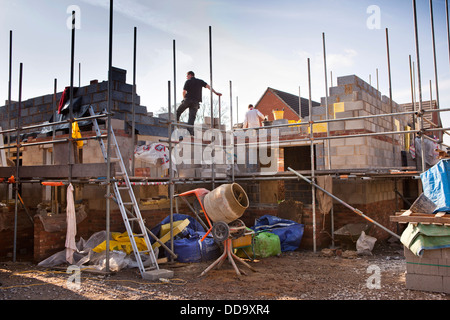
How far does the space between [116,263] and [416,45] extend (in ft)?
22.4

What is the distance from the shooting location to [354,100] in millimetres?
10102

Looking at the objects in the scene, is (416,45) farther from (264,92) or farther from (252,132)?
(264,92)

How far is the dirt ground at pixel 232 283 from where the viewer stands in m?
5.43

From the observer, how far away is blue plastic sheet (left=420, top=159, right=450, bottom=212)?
5594 millimetres

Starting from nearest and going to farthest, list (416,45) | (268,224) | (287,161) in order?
1. (416,45)
2. (268,224)
3. (287,161)

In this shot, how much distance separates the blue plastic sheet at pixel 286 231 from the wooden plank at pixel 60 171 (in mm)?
3971

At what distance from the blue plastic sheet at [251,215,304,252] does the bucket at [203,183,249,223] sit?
7.76ft

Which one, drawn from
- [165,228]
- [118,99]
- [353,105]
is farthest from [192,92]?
[353,105]

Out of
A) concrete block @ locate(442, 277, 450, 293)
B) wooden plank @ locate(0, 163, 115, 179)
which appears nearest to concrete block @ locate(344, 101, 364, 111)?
concrete block @ locate(442, 277, 450, 293)

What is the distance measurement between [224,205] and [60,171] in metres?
3.55

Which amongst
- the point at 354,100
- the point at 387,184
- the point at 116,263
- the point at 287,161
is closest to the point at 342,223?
the point at 387,184

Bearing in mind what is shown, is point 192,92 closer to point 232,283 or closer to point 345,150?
point 345,150

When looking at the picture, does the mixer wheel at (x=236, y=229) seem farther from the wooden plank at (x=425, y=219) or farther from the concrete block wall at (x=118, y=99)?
the concrete block wall at (x=118, y=99)

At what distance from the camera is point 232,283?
20.2ft
